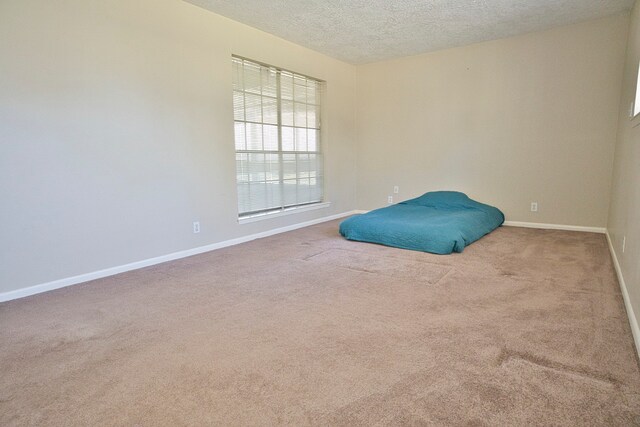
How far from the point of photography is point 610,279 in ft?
9.08

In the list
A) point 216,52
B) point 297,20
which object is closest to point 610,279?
point 297,20

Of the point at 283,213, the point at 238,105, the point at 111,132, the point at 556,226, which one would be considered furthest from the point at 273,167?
the point at 556,226

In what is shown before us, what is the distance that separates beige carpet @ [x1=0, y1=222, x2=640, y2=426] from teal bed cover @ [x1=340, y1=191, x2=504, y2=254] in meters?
0.50

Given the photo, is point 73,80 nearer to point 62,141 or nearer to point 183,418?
point 62,141

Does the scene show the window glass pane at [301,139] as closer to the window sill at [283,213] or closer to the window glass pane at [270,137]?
the window glass pane at [270,137]

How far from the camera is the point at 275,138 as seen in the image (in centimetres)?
468

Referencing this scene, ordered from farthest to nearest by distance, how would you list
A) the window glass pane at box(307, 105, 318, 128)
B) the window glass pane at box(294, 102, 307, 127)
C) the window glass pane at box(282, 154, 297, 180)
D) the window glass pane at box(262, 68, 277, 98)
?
1. the window glass pane at box(307, 105, 318, 128)
2. the window glass pane at box(294, 102, 307, 127)
3. the window glass pane at box(282, 154, 297, 180)
4. the window glass pane at box(262, 68, 277, 98)

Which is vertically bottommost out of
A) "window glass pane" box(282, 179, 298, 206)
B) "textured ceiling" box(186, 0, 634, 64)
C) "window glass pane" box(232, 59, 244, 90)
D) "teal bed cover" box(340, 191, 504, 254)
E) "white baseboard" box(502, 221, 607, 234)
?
"white baseboard" box(502, 221, 607, 234)

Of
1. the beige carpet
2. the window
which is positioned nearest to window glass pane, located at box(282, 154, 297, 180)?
the window

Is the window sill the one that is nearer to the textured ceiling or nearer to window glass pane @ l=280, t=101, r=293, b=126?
window glass pane @ l=280, t=101, r=293, b=126

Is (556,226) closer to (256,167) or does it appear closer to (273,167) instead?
(273,167)

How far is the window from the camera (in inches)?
167

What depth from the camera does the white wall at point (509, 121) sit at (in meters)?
4.27

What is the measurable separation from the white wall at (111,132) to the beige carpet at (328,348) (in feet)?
1.38
